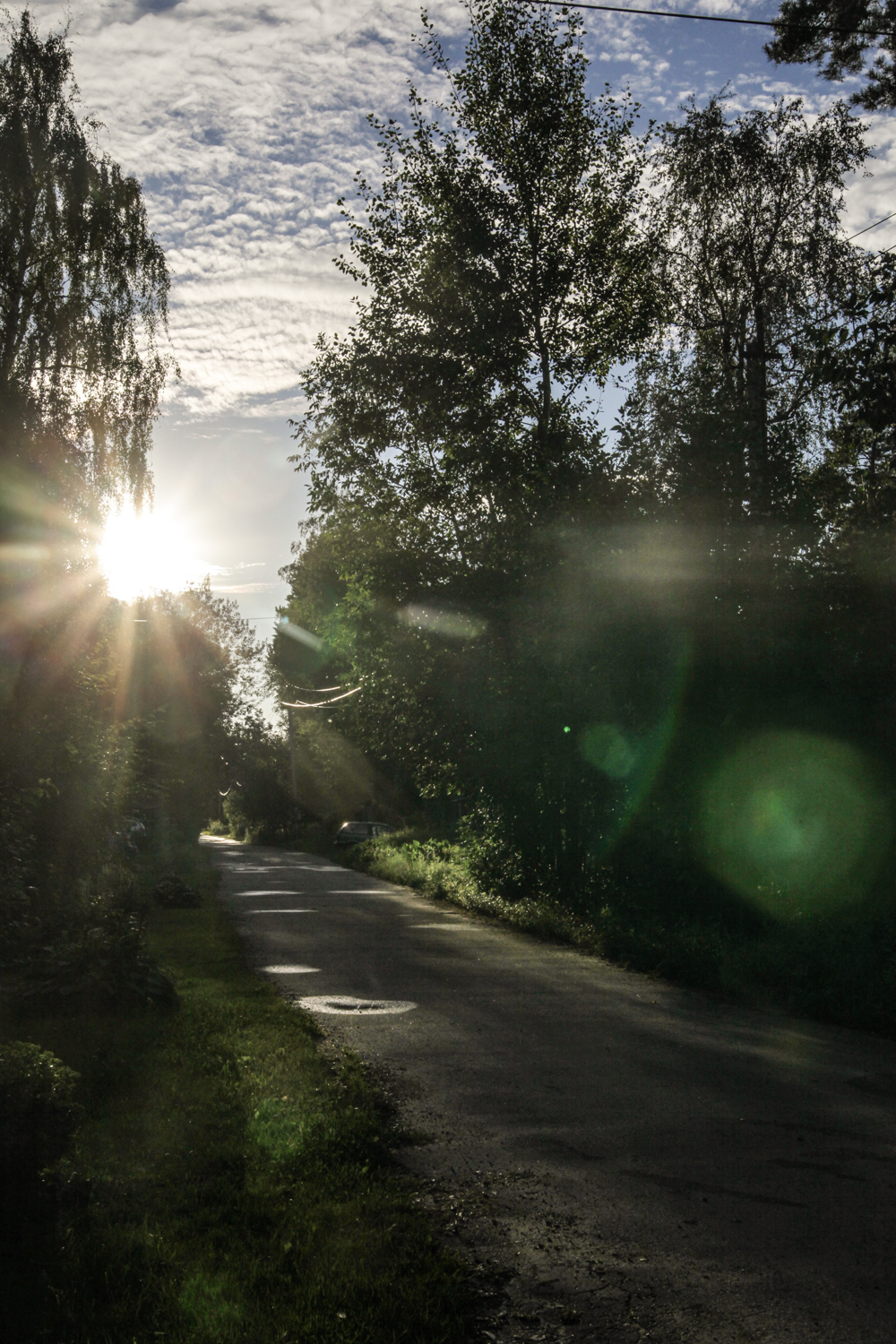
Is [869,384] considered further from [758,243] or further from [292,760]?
[292,760]

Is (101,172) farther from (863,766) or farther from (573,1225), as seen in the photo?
(573,1225)

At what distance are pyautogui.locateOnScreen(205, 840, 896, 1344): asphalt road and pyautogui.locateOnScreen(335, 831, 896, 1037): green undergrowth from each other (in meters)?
0.39

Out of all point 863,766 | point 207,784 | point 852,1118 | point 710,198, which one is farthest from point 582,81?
point 207,784

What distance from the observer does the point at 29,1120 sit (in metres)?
4.20

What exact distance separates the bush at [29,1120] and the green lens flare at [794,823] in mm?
8310

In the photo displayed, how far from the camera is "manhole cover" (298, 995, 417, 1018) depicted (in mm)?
9250

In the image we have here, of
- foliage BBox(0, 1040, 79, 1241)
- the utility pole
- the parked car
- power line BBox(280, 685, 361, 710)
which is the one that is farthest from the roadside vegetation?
the utility pole

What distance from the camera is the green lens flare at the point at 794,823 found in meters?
10.4

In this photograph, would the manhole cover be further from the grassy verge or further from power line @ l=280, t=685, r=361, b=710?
power line @ l=280, t=685, r=361, b=710

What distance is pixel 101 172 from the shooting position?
16.9 metres

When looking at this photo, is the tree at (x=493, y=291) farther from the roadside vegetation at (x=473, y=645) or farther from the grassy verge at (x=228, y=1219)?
the grassy verge at (x=228, y=1219)

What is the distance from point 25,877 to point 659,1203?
917 cm

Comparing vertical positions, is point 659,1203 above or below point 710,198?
below

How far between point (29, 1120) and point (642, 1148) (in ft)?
10.2
